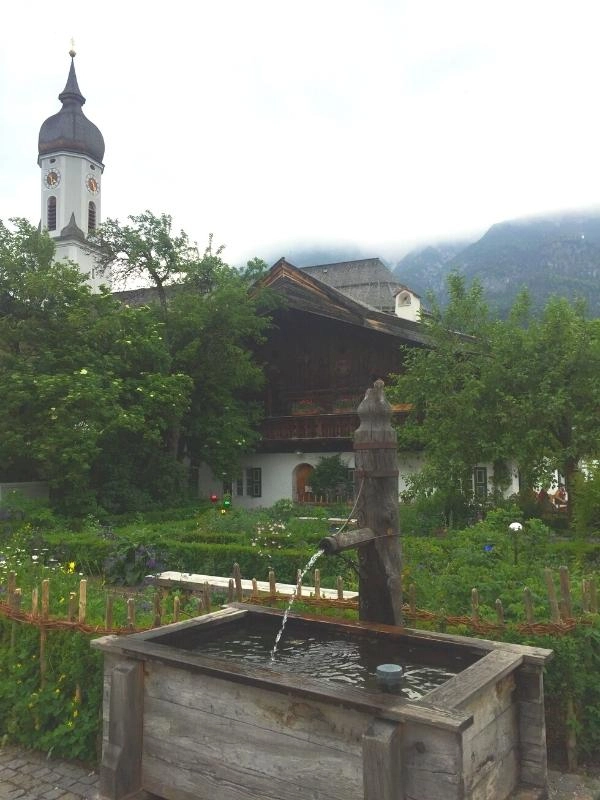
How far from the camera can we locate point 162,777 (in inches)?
179

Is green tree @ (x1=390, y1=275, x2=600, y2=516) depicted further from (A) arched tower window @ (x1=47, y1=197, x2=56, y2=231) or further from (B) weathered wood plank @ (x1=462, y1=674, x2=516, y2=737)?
(A) arched tower window @ (x1=47, y1=197, x2=56, y2=231)

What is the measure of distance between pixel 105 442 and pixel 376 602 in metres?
19.1

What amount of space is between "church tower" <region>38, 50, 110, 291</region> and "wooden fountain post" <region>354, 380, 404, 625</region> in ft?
149

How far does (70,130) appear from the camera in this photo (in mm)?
48156

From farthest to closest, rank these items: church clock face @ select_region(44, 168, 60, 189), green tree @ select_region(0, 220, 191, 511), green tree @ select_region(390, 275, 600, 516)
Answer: church clock face @ select_region(44, 168, 60, 189), green tree @ select_region(0, 220, 191, 511), green tree @ select_region(390, 275, 600, 516)

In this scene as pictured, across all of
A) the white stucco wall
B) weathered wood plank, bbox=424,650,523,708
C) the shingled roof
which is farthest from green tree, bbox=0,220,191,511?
the shingled roof

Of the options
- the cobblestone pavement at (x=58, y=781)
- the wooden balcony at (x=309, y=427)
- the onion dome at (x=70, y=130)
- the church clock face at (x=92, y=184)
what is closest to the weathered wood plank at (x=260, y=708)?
the cobblestone pavement at (x=58, y=781)

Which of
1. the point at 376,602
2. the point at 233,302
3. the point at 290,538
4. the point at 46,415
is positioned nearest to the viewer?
the point at 376,602

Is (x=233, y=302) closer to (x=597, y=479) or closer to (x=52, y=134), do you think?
(x=597, y=479)

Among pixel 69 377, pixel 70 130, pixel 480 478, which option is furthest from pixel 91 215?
pixel 480 478

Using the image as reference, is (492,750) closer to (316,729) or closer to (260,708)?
(316,729)

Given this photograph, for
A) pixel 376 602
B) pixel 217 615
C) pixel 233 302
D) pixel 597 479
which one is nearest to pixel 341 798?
pixel 376 602

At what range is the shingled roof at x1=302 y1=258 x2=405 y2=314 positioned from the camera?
51.7 metres

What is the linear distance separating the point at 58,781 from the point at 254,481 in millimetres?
24173
